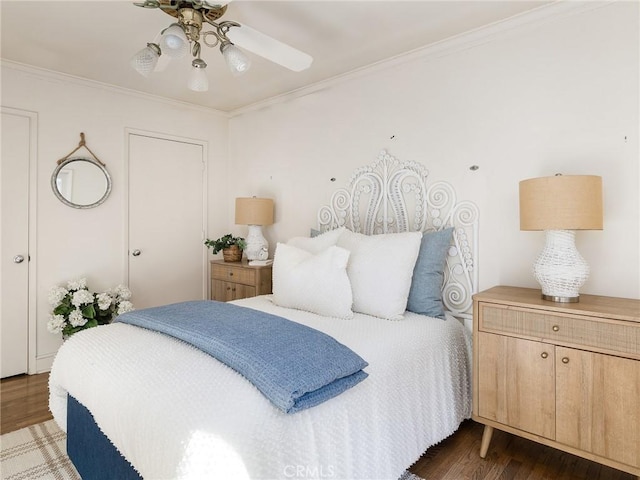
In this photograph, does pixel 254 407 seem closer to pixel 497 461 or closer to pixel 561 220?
pixel 497 461

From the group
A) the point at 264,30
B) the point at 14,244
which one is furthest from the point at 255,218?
the point at 14,244

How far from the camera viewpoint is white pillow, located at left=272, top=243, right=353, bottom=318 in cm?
217

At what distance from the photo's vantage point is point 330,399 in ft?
4.37

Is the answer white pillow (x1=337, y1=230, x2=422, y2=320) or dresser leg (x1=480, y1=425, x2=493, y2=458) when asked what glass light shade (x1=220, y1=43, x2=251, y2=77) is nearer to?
white pillow (x1=337, y1=230, x2=422, y2=320)

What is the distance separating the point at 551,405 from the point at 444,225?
119 centimetres

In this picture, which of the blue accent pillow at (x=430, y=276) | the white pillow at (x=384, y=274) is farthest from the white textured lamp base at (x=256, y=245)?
the blue accent pillow at (x=430, y=276)

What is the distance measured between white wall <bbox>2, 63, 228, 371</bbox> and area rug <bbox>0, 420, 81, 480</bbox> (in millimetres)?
1113

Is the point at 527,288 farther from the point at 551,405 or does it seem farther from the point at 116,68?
the point at 116,68

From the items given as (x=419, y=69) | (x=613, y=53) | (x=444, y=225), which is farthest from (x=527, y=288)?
(x=419, y=69)

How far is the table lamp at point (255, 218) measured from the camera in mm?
3443

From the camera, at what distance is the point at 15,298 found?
3.00m

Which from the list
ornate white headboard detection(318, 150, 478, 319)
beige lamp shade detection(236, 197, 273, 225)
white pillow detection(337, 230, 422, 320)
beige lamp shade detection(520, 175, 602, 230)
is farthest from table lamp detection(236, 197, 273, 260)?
beige lamp shade detection(520, 175, 602, 230)

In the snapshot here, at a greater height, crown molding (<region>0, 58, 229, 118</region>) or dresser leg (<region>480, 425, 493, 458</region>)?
crown molding (<region>0, 58, 229, 118</region>)

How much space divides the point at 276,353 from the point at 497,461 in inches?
54.7
